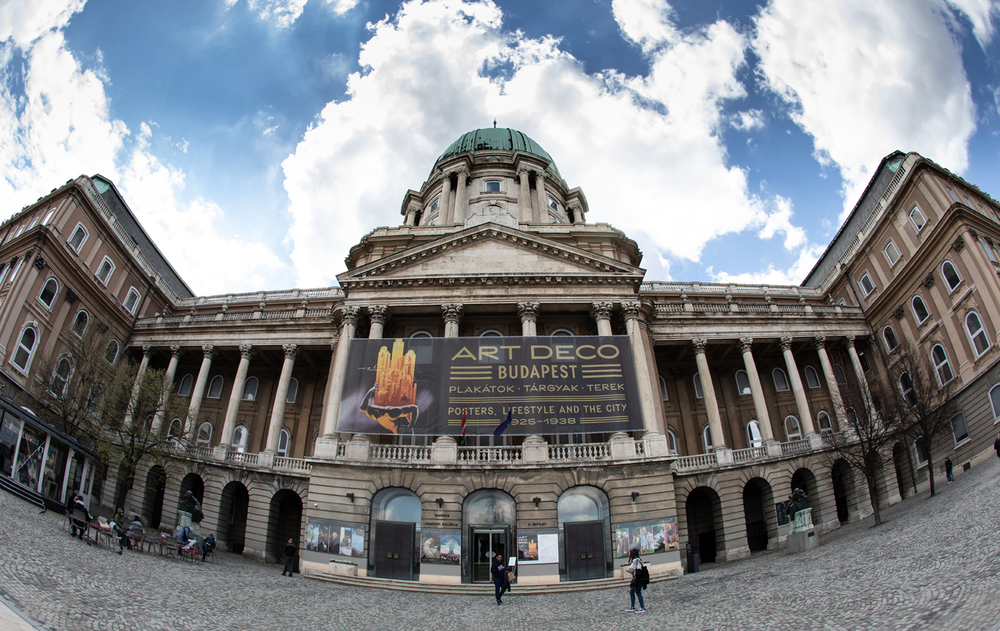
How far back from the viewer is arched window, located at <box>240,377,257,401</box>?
3603 cm

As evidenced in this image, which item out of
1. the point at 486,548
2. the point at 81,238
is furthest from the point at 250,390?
the point at 486,548

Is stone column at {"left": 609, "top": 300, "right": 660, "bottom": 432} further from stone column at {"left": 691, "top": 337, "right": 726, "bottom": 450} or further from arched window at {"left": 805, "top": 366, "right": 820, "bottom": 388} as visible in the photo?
arched window at {"left": 805, "top": 366, "right": 820, "bottom": 388}

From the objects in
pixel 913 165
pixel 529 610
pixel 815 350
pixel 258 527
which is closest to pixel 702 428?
pixel 815 350

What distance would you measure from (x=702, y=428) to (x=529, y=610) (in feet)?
72.1

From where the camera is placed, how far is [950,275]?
95.9 feet

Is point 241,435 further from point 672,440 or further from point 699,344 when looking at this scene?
point 699,344

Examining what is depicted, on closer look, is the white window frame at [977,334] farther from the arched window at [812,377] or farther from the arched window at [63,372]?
the arched window at [63,372]

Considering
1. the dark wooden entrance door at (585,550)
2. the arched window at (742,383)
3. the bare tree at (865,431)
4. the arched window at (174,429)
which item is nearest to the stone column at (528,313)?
the dark wooden entrance door at (585,550)

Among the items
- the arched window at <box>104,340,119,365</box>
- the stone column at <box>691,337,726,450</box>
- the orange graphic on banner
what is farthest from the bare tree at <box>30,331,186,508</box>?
the stone column at <box>691,337,726,450</box>

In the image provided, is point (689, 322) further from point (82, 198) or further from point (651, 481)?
point (82, 198)

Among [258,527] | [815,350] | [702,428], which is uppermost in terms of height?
[815,350]

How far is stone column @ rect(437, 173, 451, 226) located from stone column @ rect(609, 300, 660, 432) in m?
19.9

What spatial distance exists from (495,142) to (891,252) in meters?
32.1

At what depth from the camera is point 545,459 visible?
942 inches
